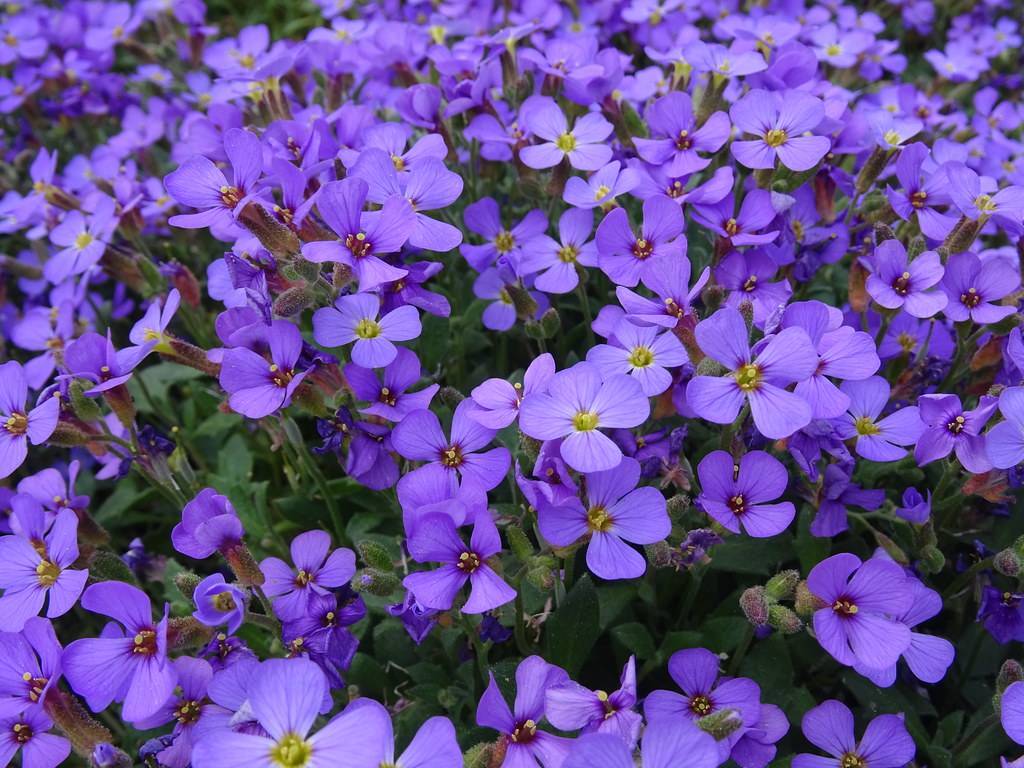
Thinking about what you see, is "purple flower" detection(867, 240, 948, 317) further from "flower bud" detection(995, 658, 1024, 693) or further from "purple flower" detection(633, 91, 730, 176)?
"flower bud" detection(995, 658, 1024, 693)

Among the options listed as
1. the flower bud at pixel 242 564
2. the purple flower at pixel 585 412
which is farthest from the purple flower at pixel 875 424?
the flower bud at pixel 242 564

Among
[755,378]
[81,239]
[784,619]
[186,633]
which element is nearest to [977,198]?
[755,378]

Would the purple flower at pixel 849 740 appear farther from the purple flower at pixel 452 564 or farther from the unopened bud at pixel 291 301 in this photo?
the unopened bud at pixel 291 301

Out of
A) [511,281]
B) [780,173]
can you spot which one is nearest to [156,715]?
[511,281]

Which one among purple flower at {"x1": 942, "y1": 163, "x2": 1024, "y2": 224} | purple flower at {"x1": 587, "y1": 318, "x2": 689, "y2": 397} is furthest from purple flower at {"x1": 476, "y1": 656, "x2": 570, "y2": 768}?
purple flower at {"x1": 942, "y1": 163, "x2": 1024, "y2": 224}

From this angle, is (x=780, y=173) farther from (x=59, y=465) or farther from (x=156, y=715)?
(x=59, y=465)

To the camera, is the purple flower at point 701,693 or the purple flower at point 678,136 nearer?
the purple flower at point 701,693

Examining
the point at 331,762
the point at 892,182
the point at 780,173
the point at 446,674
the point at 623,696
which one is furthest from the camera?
the point at 892,182
